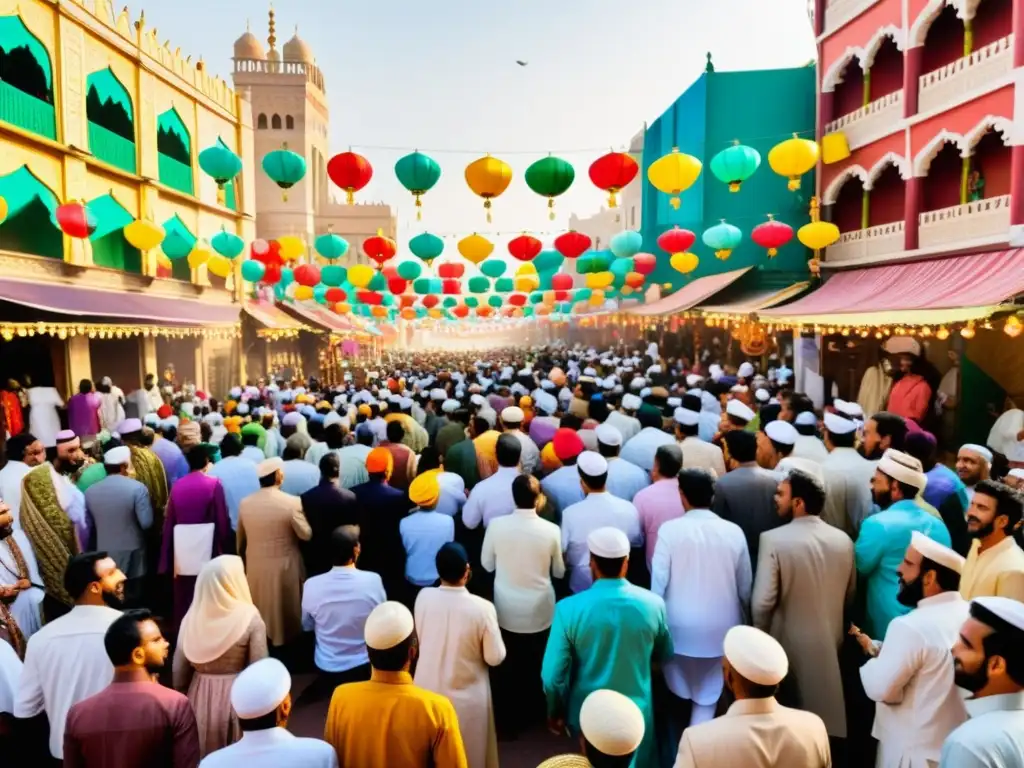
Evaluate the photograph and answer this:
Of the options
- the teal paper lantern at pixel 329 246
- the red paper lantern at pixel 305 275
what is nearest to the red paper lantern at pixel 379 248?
the teal paper lantern at pixel 329 246

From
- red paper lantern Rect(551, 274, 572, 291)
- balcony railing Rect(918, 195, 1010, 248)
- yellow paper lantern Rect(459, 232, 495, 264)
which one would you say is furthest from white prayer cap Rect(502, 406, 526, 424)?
red paper lantern Rect(551, 274, 572, 291)

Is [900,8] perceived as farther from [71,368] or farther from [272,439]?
[71,368]

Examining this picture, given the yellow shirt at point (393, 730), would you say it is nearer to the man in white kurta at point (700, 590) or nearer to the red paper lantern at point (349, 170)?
the man in white kurta at point (700, 590)

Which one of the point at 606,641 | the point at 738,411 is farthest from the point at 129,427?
the point at 738,411

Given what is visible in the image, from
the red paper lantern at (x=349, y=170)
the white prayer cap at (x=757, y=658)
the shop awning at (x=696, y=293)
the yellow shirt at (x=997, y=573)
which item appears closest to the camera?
the white prayer cap at (x=757, y=658)

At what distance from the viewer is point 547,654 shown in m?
3.15

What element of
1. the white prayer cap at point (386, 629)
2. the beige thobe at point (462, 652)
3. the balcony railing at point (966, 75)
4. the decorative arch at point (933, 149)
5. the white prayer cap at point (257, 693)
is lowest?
Result: the beige thobe at point (462, 652)

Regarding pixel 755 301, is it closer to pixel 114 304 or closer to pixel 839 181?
pixel 839 181

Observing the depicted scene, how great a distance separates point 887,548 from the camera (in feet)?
12.0

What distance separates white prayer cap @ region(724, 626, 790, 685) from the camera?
215 centimetres

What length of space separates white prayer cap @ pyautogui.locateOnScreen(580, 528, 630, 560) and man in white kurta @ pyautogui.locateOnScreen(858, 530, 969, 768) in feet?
3.73

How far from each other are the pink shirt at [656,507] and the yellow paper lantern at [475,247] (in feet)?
29.4

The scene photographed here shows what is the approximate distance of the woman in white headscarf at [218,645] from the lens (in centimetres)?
306

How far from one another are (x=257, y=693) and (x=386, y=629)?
0.48m
